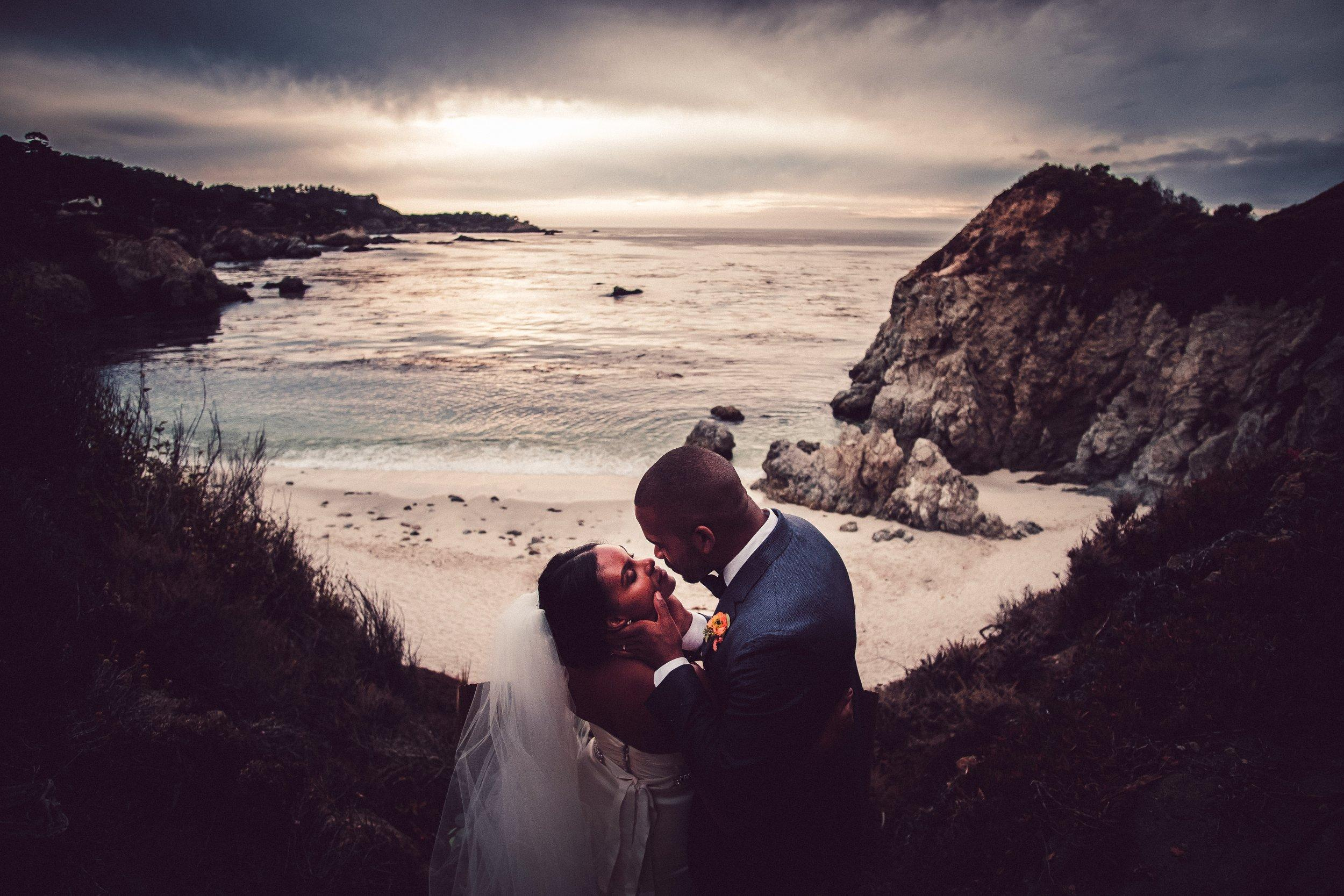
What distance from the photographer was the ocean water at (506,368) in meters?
18.7

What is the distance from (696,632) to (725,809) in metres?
0.90

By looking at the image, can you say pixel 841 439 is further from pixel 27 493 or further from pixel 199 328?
pixel 199 328

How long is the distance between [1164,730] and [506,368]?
2731 centimetres

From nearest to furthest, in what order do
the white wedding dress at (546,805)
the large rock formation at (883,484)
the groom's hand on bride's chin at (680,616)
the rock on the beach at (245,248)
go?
1. the white wedding dress at (546,805)
2. the groom's hand on bride's chin at (680,616)
3. the large rock formation at (883,484)
4. the rock on the beach at (245,248)

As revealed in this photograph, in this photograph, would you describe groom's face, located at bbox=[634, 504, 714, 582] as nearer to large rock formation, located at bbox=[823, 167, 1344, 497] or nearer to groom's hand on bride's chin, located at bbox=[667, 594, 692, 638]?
groom's hand on bride's chin, located at bbox=[667, 594, 692, 638]

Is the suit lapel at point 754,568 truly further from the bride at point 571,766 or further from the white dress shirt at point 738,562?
the bride at point 571,766

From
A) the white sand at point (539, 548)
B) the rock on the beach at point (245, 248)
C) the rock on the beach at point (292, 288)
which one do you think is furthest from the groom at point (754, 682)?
the rock on the beach at point (245, 248)

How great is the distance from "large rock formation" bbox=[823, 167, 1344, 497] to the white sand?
66.0 inches

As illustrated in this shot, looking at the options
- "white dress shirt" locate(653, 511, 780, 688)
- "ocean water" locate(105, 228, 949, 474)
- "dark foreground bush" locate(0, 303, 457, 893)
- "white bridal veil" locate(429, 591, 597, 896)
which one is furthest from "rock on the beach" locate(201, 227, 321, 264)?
"white dress shirt" locate(653, 511, 780, 688)

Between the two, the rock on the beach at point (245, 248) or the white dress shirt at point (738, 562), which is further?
the rock on the beach at point (245, 248)

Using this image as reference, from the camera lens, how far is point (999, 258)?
17.9m

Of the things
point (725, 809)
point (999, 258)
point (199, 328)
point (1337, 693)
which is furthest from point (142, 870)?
point (199, 328)

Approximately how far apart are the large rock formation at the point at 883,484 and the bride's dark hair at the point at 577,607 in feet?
34.1

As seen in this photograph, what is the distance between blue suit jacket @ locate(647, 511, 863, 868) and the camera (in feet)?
8.07
